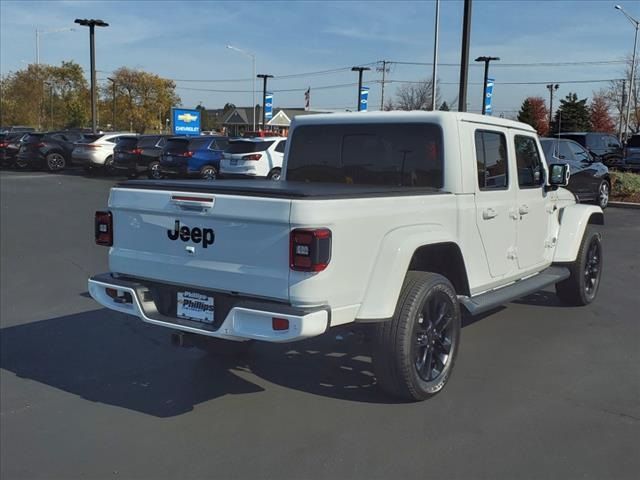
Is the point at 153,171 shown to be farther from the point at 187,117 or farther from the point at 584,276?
the point at 584,276

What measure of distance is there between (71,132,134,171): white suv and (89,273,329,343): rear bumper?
74.3ft

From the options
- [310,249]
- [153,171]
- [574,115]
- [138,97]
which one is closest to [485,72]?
[574,115]

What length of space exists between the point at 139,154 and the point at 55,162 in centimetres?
555

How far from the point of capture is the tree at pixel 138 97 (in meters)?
76.0

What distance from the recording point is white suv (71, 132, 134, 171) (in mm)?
26203

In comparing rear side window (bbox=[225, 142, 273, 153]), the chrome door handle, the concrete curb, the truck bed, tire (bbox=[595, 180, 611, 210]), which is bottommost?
the concrete curb

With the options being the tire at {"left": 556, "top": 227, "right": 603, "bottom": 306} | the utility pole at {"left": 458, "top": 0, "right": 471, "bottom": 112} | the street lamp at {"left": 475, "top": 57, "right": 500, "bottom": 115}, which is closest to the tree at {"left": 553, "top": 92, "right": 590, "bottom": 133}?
the street lamp at {"left": 475, "top": 57, "right": 500, "bottom": 115}

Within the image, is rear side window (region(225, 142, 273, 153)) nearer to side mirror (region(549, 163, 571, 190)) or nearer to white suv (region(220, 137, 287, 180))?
white suv (region(220, 137, 287, 180))

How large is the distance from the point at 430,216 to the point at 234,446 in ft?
6.40

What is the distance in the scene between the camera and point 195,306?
4.24m

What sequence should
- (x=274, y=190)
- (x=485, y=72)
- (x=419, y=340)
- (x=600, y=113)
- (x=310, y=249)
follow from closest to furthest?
(x=310, y=249)
(x=274, y=190)
(x=419, y=340)
(x=485, y=72)
(x=600, y=113)

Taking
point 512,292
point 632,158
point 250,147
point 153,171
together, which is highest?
point 632,158

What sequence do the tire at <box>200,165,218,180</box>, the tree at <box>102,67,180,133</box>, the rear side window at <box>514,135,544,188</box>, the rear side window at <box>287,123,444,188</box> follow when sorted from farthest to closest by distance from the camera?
the tree at <box>102,67,180,133</box>
the tire at <box>200,165,218,180</box>
the rear side window at <box>514,135,544,188</box>
the rear side window at <box>287,123,444,188</box>

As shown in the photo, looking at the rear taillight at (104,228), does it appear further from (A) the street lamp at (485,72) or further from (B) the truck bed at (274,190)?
(A) the street lamp at (485,72)
